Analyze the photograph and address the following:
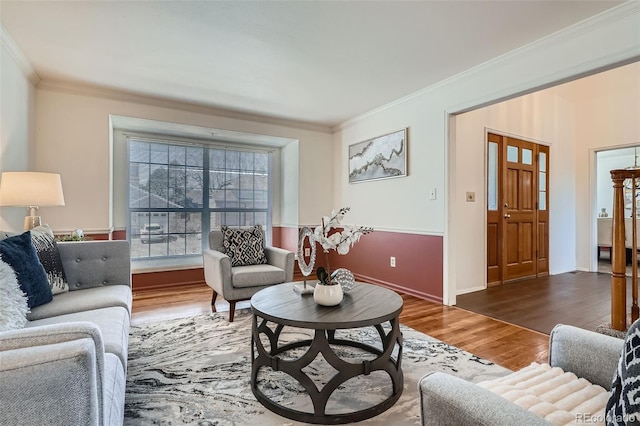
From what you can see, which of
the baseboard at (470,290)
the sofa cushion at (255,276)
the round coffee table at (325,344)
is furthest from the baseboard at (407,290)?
the round coffee table at (325,344)

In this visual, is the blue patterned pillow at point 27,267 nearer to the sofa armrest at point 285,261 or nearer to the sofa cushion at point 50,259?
the sofa cushion at point 50,259

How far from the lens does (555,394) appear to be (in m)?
0.97

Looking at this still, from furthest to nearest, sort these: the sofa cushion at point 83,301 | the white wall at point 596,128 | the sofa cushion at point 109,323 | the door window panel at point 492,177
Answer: the white wall at point 596,128 < the door window panel at point 492,177 < the sofa cushion at point 83,301 < the sofa cushion at point 109,323

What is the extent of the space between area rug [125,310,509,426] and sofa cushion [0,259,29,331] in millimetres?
653

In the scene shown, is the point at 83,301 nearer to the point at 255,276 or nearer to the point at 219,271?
the point at 219,271

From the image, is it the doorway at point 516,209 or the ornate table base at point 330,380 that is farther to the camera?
the doorway at point 516,209

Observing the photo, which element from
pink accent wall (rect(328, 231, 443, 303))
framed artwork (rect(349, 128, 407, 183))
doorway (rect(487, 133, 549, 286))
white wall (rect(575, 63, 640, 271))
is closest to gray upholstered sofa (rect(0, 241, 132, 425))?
pink accent wall (rect(328, 231, 443, 303))

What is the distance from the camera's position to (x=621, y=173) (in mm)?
2225

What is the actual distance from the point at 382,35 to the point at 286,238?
3304mm

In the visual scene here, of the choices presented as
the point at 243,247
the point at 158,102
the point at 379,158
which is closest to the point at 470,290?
the point at 379,158

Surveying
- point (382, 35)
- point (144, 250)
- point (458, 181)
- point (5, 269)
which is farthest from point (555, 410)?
point (144, 250)

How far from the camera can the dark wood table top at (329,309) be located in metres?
1.53

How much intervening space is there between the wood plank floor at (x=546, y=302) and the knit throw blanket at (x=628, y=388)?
2234 mm

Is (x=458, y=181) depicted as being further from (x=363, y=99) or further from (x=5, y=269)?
(x=5, y=269)
